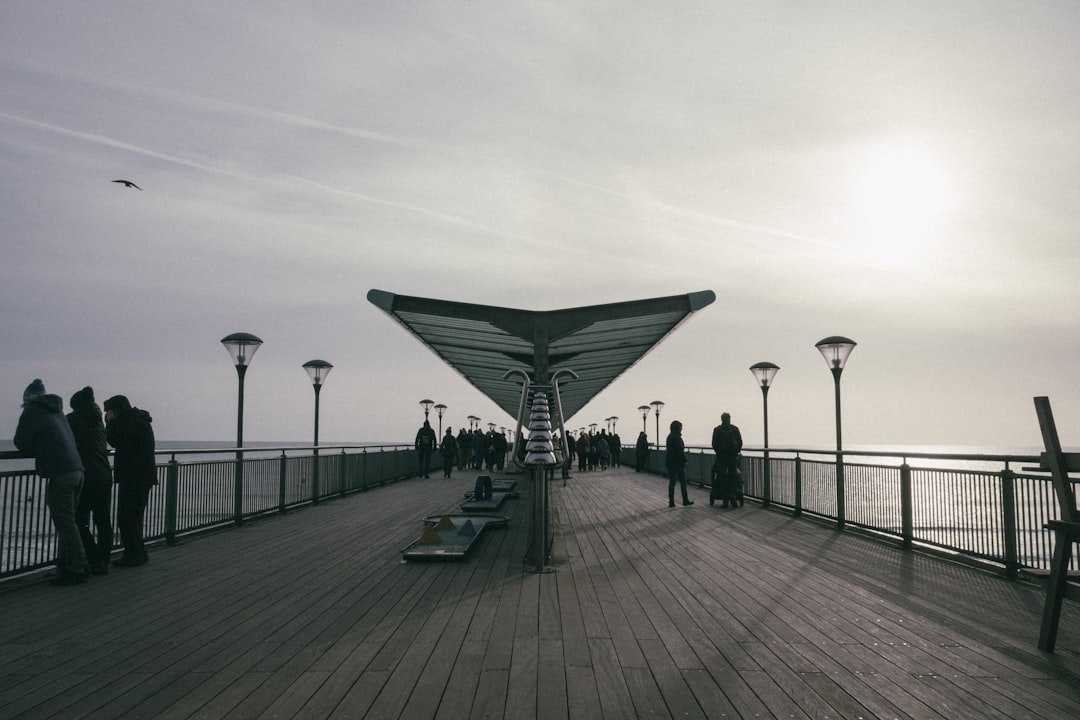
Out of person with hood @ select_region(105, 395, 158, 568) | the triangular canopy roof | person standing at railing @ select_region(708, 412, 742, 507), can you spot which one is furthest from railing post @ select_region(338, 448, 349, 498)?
person with hood @ select_region(105, 395, 158, 568)

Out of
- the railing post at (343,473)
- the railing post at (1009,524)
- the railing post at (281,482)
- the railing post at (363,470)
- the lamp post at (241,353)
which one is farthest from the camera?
the railing post at (363,470)

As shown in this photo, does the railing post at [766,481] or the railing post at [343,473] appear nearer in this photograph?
the railing post at [766,481]

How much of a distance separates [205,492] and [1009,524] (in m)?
9.04

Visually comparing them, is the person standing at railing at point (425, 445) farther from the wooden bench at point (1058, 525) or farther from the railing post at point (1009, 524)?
the wooden bench at point (1058, 525)

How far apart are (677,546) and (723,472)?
514 centimetres

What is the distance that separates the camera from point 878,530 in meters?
9.29

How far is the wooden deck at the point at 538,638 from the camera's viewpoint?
11.7ft

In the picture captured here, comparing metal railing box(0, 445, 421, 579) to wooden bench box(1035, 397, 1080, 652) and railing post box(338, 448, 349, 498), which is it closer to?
railing post box(338, 448, 349, 498)

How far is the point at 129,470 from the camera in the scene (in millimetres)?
7613

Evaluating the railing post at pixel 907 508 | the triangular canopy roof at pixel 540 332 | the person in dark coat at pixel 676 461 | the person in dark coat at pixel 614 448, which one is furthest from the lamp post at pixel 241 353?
the person in dark coat at pixel 614 448

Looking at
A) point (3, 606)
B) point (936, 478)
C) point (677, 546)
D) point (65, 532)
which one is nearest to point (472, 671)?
point (3, 606)

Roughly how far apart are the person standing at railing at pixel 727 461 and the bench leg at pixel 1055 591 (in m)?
8.64

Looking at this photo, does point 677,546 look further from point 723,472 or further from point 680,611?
point 723,472

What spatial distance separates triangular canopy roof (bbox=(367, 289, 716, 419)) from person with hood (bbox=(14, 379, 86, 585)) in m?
4.31
